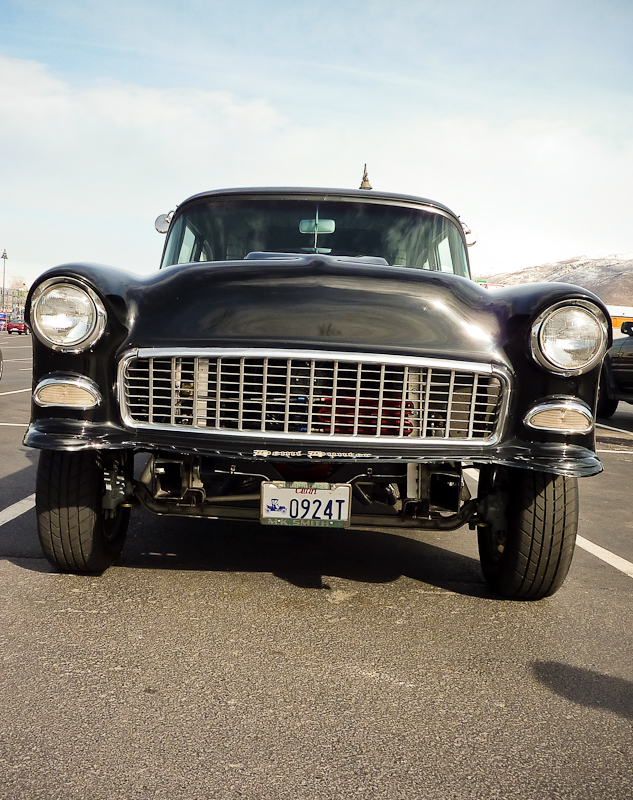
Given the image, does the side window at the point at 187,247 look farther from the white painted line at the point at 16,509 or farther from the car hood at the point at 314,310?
the white painted line at the point at 16,509

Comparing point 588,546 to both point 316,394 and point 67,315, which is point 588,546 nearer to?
point 316,394

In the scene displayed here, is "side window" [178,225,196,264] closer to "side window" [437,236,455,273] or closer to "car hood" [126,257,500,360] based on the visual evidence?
"car hood" [126,257,500,360]

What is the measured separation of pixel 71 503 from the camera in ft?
10.3

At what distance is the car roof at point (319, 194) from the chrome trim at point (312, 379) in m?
1.81

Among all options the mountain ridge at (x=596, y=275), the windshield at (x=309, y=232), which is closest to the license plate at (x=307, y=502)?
the windshield at (x=309, y=232)

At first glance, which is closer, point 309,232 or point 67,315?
point 67,315

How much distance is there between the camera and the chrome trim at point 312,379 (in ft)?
9.17

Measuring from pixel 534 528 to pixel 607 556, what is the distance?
1.31 meters

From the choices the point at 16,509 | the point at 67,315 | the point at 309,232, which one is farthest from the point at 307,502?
the point at 16,509

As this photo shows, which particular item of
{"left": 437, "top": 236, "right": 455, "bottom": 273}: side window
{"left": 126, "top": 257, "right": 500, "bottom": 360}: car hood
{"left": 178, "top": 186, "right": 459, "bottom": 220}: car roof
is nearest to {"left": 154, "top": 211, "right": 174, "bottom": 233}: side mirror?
{"left": 178, "top": 186, "right": 459, "bottom": 220}: car roof

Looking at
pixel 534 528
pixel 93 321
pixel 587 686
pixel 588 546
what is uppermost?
pixel 93 321

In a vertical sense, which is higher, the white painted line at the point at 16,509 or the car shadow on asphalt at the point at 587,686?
the car shadow on asphalt at the point at 587,686

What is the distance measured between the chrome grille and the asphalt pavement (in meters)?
0.77

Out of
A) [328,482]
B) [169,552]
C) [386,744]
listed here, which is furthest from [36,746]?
[169,552]
